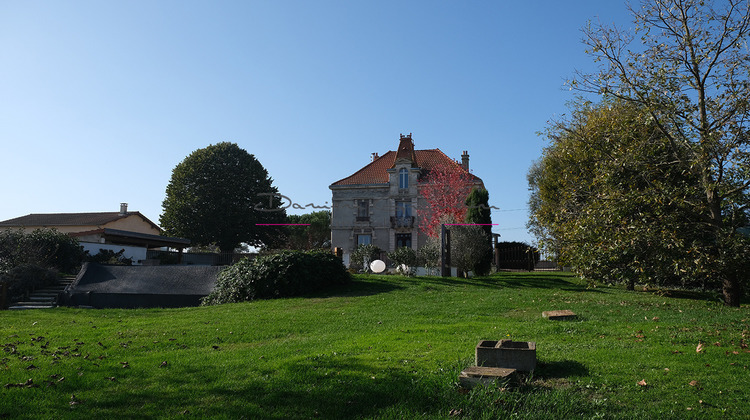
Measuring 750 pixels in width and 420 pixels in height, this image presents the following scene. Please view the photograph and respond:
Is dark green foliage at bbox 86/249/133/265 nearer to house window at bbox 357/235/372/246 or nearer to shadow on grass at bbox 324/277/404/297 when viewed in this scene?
shadow on grass at bbox 324/277/404/297

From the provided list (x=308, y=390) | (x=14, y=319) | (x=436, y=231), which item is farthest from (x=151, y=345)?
(x=436, y=231)

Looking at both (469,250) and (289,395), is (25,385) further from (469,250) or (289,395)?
(469,250)

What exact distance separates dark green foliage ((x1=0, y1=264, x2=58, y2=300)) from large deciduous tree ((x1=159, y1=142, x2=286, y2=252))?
23.2 meters

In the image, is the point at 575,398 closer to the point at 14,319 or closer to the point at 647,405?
the point at 647,405

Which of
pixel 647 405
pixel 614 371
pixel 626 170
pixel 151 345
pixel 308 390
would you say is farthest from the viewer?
pixel 626 170

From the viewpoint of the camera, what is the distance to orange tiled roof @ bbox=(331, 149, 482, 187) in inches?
1734

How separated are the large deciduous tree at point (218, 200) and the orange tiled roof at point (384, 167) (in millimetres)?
7897

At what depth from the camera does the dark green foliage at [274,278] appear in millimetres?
17188

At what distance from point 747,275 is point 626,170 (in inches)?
157

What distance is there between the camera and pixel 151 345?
352 inches

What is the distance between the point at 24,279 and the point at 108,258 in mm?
9072

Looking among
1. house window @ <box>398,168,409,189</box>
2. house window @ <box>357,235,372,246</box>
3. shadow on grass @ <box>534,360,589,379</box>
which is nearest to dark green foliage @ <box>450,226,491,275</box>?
shadow on grass @ <box>534,360,589,379</box>

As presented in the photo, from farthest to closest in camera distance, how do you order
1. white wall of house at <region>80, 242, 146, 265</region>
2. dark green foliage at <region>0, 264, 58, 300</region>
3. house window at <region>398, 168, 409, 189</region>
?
house window at <region>398, 168, 409, 189</region>, white wall of house at <region>80, 242, 146, 265</region>, dark green foliage at <region>0, 264, 58, 300</region>

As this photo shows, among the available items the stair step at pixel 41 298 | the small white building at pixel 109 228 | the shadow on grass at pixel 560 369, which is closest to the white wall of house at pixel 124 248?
the small white building at pixel 109 228
